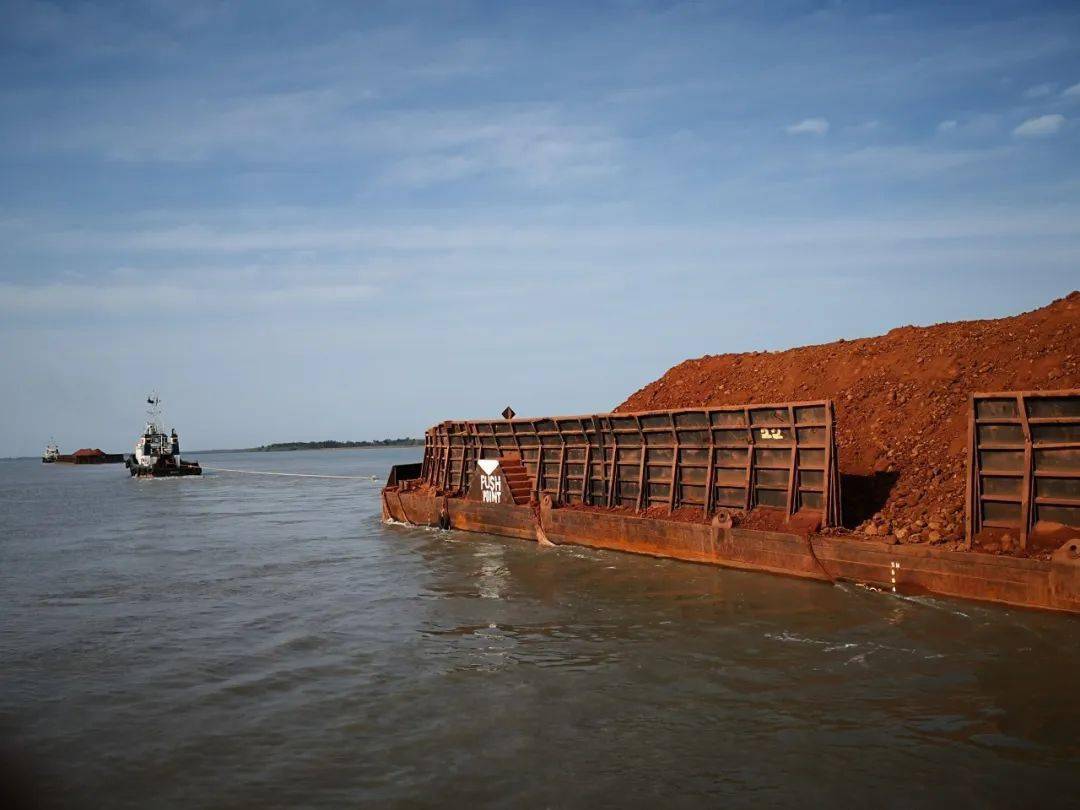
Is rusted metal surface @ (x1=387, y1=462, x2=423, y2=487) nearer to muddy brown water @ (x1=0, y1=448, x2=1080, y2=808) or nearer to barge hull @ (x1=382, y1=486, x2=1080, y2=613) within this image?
barge hull @ (x1=382, y1=486, x2=1080, y2=613)

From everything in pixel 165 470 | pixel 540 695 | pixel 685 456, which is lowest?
pixel 165 470

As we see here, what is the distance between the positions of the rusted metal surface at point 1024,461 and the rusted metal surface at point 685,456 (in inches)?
114

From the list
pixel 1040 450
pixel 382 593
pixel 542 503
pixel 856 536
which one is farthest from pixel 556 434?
pixel 1040 450

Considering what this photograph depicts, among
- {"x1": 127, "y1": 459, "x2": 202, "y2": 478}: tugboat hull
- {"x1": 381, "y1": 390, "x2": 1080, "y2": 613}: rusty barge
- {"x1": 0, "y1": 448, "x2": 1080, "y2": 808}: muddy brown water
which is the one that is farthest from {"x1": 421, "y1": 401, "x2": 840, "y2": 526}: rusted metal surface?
{"x1": 127, "y1": 459, "x2": 202, "y2": 478}: tugboat hull

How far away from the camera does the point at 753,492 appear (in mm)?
17453

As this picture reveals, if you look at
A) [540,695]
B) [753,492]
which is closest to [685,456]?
[753,492]

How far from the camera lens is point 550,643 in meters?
11.9

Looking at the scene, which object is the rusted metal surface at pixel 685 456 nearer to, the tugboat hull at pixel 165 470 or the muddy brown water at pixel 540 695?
the muddy brown water at pixel 540 695

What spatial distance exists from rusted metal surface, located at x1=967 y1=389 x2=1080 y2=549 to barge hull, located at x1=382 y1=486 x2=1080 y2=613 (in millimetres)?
715

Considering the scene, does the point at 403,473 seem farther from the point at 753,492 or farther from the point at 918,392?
the point at 918,392

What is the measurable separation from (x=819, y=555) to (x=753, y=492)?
2.80m

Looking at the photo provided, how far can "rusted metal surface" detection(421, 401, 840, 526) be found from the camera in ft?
53.2

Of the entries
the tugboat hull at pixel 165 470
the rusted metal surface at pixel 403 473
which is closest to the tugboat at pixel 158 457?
the tugboat hull at pixel 165 470

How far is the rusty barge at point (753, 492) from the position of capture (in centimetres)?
1223
